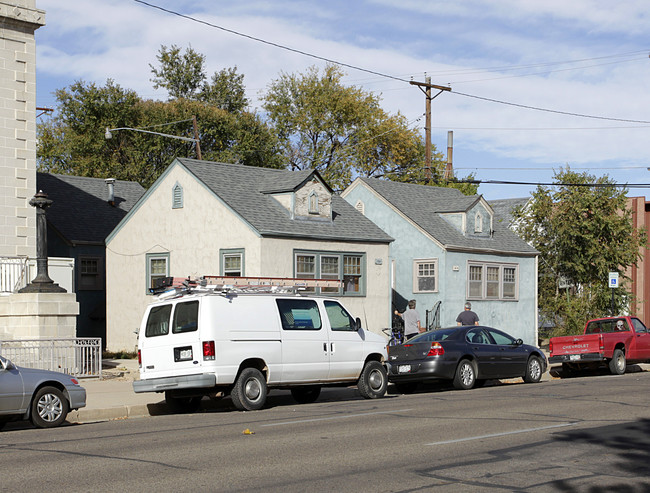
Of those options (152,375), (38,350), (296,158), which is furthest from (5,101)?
(296,158)

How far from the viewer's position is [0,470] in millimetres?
9344

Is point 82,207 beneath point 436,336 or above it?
above

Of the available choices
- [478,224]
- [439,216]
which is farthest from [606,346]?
[439,216]

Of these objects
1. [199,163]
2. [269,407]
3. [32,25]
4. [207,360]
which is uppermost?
[32,25]

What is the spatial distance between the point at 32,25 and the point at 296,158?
34339mm

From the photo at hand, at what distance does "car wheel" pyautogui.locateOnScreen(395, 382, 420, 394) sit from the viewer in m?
20.8

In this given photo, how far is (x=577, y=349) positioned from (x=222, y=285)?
1239cm

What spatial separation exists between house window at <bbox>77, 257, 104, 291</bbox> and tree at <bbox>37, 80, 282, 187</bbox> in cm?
1668

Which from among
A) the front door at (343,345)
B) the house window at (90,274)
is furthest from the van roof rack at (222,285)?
the house window at (90,274)

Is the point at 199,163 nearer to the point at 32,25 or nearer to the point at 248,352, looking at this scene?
the point at 32,25

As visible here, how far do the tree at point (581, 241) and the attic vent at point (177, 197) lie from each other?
16.1 m

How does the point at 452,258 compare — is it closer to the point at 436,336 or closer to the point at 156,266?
the point at 156,266

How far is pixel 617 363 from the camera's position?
24250mm

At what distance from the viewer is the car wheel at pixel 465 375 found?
1952cm
